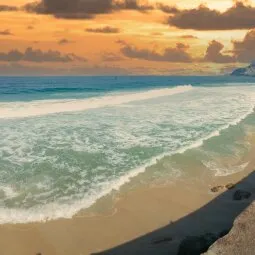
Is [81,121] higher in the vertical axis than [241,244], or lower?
lower

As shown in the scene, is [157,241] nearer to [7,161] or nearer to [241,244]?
[241,244]

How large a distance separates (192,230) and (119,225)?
2.40 metres

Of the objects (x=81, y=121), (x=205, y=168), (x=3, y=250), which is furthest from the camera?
(x=81, y=121)

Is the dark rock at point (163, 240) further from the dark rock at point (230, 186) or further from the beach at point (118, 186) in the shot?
the dark rock at point (230, 186)

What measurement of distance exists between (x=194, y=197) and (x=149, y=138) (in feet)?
33.1

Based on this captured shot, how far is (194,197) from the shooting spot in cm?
1727

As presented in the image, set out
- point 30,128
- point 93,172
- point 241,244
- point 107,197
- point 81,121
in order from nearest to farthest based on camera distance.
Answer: point 241,244, point 107,197, point 93,172, point 30,128, point 81,121

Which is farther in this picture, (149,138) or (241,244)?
(149,138)

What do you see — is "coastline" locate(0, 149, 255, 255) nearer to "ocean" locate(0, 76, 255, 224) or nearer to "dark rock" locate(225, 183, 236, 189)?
"dark rock" locate(225, 183, 236, 189)

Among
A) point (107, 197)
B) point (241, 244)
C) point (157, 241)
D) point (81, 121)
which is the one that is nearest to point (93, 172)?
point (107, 197)

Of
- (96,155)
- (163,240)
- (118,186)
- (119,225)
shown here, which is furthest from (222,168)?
(163,240)

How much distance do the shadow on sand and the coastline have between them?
1.4 inches

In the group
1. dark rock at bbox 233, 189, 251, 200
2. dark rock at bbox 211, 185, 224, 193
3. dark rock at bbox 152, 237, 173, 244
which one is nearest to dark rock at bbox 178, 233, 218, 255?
dark rock at bbox 152, 237, 173, 244

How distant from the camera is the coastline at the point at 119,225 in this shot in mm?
13078
